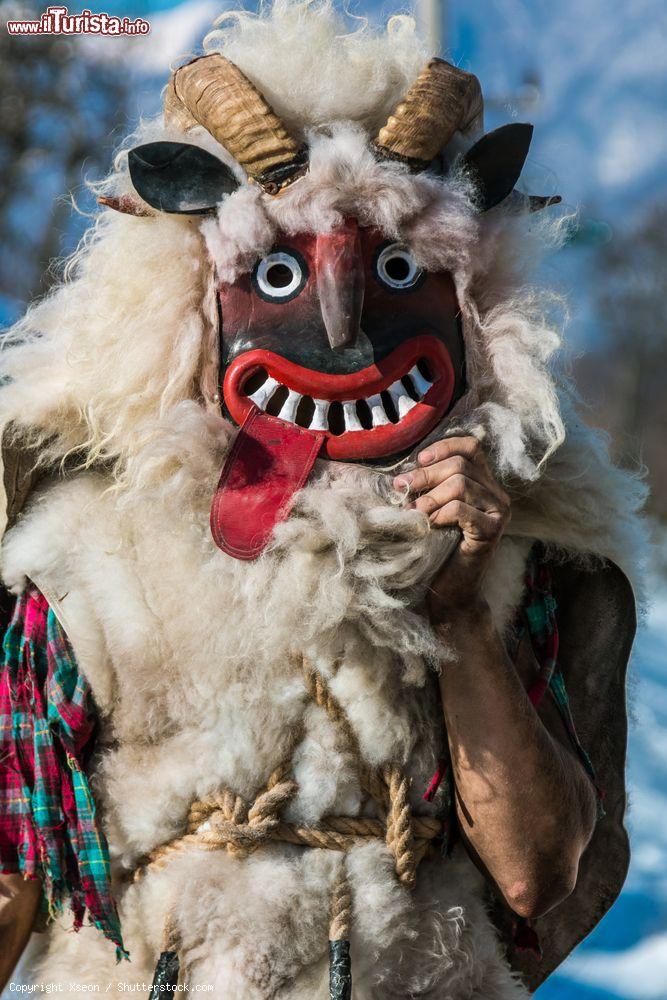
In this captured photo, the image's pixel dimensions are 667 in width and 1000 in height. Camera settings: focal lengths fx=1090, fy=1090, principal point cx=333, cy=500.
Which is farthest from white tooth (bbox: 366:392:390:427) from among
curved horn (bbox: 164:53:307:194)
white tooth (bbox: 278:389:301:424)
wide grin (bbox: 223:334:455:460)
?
Answer: curved horn (bbox: 164:53:307:194)

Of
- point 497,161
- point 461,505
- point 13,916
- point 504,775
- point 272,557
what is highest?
point 497,161

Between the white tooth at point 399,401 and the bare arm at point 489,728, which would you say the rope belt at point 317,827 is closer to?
the bare arm at point 489,728

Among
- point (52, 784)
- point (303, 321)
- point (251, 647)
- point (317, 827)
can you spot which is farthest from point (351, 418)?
point (52, 784)

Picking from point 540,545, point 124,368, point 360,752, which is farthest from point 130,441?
point 540,545

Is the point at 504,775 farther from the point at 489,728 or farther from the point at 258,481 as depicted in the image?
the point at 258,481

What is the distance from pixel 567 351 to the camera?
167cm

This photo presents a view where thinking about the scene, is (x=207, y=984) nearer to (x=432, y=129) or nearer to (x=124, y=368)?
(x=124, y=368)

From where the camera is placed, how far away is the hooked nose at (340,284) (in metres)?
1.47

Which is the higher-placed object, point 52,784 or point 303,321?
point 303,321

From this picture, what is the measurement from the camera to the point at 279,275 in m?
1.57

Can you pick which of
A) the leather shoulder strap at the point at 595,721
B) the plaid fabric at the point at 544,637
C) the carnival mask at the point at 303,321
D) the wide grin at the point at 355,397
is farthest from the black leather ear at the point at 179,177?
the leather shoulder strap at the point at 595,721

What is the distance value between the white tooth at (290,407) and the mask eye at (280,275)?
0.45 feet

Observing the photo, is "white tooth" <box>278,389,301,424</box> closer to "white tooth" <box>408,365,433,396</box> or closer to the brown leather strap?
"white tooth" <box>408,365,433,396</box>

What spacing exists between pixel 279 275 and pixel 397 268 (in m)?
0.17
